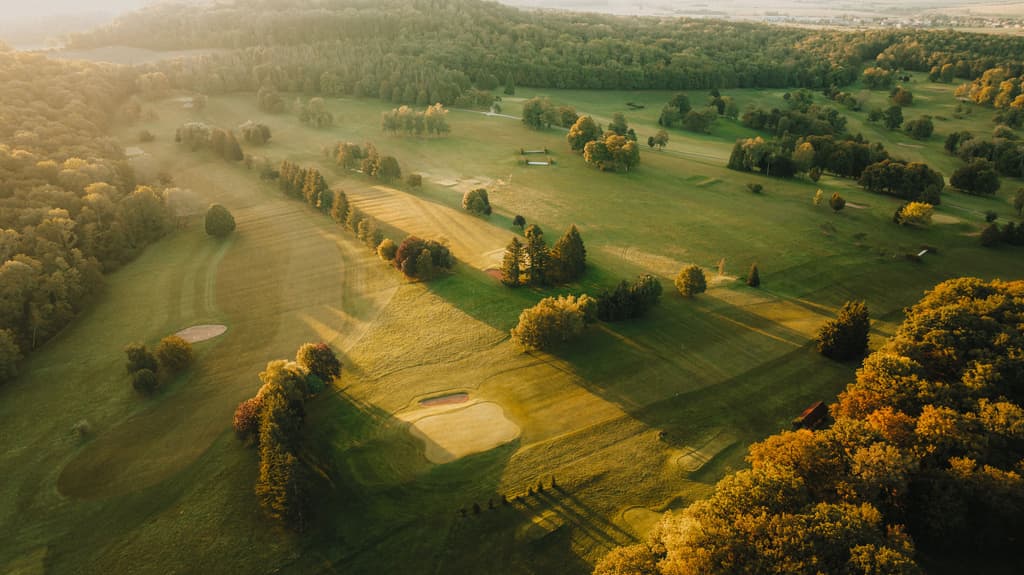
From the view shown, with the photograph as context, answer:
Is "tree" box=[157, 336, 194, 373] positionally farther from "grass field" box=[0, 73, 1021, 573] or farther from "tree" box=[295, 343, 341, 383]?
"tree" box=[295, 343, 341, 383]

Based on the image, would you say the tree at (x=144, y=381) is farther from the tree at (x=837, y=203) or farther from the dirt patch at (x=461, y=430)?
the tree at (x=837, y=203)

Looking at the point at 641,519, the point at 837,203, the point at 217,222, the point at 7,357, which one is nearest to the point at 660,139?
the point at 837,203

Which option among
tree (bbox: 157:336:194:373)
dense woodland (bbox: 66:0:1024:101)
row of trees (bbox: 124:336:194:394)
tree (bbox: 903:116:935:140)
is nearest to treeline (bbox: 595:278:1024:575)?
row of trees (bbox: 124:336:194:394)

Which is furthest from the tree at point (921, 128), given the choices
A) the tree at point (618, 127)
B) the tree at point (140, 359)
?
the tree at point (140, 359)

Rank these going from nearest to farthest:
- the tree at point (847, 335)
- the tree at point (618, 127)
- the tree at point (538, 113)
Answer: the tree at point (847, 335) < the tree at point (618, 127) < the tree at point (538, 113)

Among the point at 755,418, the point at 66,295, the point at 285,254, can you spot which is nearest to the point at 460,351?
the point at 755,418

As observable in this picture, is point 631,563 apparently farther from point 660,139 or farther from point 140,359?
point 660,139
